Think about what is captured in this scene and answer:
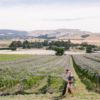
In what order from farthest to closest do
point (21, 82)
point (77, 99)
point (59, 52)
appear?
point (59, 52) < point (21, 82) < point (77, 99)

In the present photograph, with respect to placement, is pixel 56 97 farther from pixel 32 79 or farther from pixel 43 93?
pixel 32 79

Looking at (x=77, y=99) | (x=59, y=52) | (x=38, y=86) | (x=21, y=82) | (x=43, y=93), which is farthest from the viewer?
(x=59, y=52)

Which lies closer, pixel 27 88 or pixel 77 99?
pixel 77 99

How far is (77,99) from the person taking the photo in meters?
29.8

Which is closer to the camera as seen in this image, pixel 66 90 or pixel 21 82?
pixel 66 90

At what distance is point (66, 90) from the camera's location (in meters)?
31.6

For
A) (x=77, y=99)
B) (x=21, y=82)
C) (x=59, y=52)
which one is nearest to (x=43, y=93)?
(x=21, y=82)

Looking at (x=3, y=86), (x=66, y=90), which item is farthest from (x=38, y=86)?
(x=66, y=90)

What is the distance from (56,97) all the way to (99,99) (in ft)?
11.4

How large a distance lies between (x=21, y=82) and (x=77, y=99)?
8563 mm

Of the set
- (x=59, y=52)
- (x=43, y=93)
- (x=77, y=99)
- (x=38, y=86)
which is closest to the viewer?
(x=77, y=99)

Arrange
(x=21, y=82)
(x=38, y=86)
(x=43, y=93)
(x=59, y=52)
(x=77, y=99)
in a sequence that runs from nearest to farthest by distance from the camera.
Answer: (x=77, y=99)
(x=43, y=93)
(x=21, y=82)
(x=38, y=86)
(x=59, y=52)

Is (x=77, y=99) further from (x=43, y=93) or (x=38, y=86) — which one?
(x=38, y=86)

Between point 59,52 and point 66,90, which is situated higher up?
point 66,90
